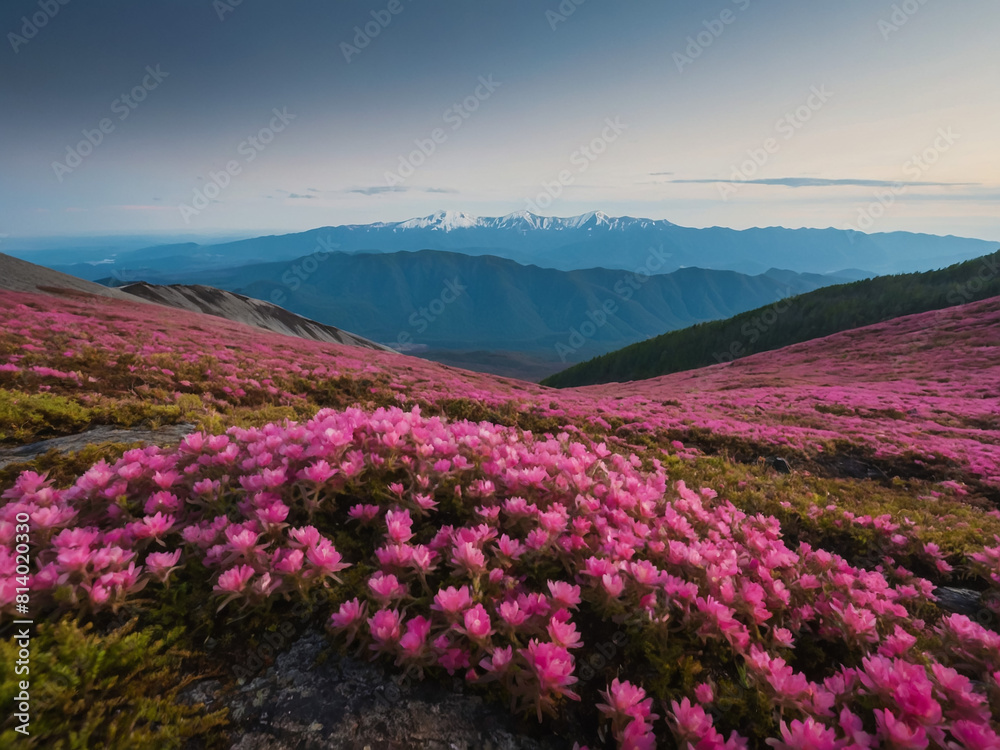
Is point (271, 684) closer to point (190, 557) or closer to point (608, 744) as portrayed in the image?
point (190, 557)

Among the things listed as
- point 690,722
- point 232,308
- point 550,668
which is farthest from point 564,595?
point 232,308

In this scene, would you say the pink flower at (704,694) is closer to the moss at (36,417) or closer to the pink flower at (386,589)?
the pink flower at (386,589)

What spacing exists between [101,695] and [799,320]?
107 metres

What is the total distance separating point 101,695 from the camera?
1.59 meters

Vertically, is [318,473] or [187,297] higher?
[318,473]

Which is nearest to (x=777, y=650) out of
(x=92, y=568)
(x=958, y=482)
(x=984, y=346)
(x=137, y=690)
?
(x=137, y=690)

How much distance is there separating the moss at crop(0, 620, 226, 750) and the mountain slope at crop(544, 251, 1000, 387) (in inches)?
3829

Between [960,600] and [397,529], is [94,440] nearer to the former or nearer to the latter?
[397,529]

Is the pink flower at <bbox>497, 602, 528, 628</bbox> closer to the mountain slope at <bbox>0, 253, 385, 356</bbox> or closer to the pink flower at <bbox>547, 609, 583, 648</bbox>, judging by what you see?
the pink flower at <bbox>547, 609, 583, 648</bbox>

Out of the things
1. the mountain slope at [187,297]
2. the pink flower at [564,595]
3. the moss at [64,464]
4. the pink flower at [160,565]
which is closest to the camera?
the pink flower at [160,565]

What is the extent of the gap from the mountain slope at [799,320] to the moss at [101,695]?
97.3 metres

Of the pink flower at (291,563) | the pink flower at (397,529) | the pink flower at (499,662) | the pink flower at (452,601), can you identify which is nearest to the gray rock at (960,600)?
the pink flower at (499,662)

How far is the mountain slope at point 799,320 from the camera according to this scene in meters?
74.6

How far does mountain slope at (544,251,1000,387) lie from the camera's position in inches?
2938
